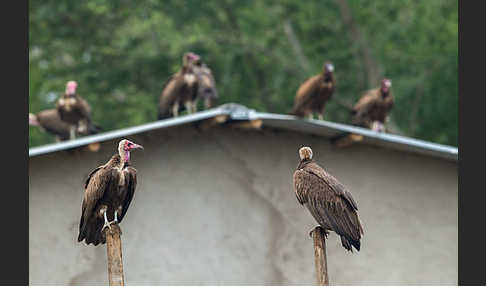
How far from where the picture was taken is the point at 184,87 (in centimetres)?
1529

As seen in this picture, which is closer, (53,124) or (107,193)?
(107,193)

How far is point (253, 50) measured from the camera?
82.3 ft

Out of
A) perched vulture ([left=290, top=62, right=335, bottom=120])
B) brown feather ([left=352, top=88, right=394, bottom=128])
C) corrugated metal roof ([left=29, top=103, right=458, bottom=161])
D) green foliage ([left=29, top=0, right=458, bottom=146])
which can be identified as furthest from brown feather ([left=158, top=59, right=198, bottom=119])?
green foliage ([left=29, top=0, right=458, bottom=146])

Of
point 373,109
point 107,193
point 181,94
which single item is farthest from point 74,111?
point 107,193

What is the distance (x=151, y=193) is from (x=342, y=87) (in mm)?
14651

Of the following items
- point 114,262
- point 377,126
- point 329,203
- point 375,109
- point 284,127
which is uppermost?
point 375,109

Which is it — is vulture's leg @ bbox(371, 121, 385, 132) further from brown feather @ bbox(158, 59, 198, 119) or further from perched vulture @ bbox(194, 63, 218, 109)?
brown feather @ bbox(158, 59, 198, 119)

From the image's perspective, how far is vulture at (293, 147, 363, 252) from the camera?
8.93 meters

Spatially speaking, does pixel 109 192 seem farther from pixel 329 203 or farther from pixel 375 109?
pixel 375 109

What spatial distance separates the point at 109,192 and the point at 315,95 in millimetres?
6168

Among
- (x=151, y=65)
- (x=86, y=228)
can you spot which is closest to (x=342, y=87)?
(x=151, y=65)

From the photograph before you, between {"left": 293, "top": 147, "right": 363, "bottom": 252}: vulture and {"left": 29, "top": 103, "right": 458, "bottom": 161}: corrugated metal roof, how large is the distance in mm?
2539

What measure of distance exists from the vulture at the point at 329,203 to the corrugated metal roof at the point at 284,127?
8.33 ft

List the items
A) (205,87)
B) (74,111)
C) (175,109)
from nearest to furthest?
(175,109) → (74,111) → (205,87)
